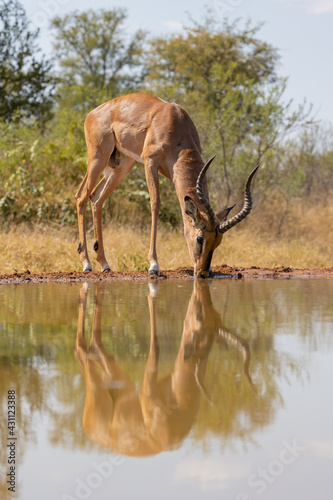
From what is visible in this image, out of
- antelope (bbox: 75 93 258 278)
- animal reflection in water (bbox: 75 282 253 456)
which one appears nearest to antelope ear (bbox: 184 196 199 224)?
antelope (bbox: 75 93 258 278)

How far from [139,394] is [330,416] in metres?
1.02

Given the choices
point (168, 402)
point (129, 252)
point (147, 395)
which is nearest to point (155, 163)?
point (129, 252)

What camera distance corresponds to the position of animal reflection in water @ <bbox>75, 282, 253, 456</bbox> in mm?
3125

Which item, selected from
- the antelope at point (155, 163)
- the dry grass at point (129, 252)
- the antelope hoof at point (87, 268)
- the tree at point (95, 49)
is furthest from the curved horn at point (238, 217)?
the tree at point (95, 49)

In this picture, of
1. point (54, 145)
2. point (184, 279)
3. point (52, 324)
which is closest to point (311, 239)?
point (54, 145)

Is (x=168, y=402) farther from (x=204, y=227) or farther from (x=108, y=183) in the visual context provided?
(x=108, y=183)

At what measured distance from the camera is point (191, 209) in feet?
30.5

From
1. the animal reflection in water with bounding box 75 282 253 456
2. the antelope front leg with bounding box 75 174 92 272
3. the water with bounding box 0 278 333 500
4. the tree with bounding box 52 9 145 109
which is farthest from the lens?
the tree with bounding box 52 9 145 109

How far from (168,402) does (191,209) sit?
586 cm

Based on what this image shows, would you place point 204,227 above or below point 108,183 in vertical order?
below

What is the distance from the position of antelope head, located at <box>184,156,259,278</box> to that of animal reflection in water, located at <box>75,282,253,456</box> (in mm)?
3598

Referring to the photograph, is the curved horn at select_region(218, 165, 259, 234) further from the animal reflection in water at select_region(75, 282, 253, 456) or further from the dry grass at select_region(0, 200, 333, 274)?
the animal reflection in water at select_region(75, 282, 253, 456)

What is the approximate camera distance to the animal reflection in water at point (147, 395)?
10.3 feet

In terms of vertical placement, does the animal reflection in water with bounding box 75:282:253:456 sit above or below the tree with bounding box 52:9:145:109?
below
